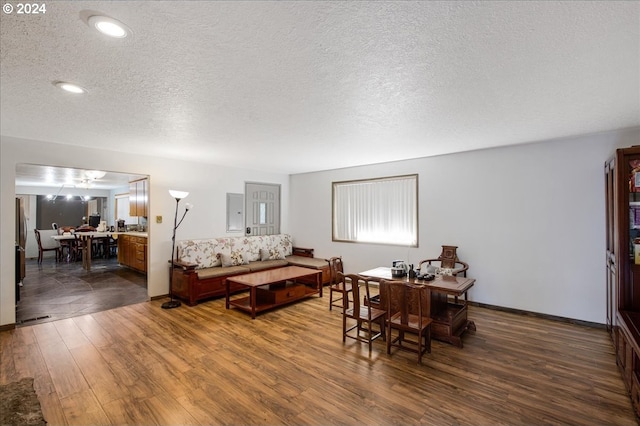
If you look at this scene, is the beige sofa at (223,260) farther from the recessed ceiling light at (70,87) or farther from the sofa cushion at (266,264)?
the recessed ceiling light at (70,87)

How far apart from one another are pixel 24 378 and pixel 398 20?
399 cm

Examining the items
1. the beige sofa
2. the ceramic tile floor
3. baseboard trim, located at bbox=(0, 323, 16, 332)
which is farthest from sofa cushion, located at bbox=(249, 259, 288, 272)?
baseboard trim, located at bbox=(0, 323, 16, 332)

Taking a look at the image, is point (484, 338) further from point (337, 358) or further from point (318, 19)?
point (318, 19)

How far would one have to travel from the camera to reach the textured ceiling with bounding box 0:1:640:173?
1.46 m

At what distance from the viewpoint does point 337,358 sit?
2.87 metres

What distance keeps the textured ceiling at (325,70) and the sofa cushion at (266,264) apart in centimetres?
264

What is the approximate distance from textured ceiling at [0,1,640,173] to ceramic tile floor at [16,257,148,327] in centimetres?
253

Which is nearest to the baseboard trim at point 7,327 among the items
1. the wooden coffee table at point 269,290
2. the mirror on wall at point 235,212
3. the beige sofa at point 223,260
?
the beige sofa at point 223,260

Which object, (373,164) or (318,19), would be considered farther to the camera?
(373,164)

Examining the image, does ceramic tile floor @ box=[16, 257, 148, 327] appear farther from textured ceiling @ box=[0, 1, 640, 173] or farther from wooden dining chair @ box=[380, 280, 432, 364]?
wooden dining chair @ box=[380, 280, 432, 364]

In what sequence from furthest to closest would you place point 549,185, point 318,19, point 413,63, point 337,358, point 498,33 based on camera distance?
point 549,185
point 337,358
point 413,63
point 498,33
point 318,19

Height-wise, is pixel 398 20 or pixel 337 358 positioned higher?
pixel 398 20

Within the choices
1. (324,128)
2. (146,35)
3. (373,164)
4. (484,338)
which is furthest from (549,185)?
(146,35)

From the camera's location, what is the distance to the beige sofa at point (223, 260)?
4672mm
